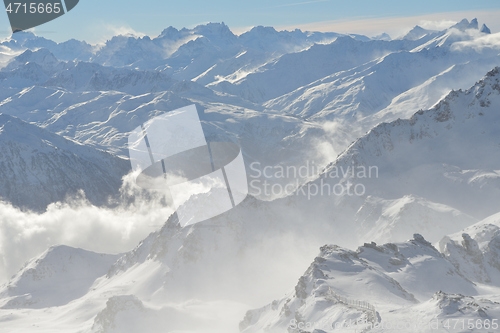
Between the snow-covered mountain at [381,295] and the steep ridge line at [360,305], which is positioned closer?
the snow-covered mountain at [381,295]

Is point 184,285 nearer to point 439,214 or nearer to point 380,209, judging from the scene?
point 380,209

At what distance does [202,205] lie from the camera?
600 feet

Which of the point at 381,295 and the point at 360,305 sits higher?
the point at 360,305

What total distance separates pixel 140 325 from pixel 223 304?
29.0 meters

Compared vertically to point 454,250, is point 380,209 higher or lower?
lower

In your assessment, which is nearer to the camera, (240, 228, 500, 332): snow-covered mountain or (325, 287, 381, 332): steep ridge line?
(240, 228, 500, 332): snow-covered mountain

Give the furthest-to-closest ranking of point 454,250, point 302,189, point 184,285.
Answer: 1. point 302,189
2. point 184,285
3. point 454,250

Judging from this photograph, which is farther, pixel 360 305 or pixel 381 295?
pixel 381 295

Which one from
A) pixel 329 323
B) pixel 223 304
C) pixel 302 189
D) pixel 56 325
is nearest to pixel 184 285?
pixel 223 304

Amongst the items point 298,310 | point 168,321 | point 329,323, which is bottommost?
point 168,321

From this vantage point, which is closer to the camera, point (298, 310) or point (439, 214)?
point (298, 310)

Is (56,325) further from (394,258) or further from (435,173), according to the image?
(435,173)

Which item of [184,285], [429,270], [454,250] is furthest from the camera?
[184,285]

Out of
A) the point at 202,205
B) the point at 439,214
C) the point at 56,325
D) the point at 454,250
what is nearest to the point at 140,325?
the point at 56,325
